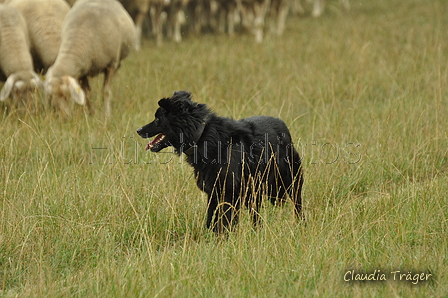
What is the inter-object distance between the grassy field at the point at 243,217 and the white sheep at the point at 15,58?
1.73ft

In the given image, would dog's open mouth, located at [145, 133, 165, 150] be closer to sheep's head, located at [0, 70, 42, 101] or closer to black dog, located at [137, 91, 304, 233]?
black dog, located at [137, 91, 304, 233]

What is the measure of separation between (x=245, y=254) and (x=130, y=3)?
10.2 metres

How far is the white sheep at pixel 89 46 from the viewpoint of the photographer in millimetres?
7359

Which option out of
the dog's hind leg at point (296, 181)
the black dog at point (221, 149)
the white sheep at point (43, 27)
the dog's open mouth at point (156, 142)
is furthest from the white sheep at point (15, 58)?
the dog's hind leg at point (296, 181)

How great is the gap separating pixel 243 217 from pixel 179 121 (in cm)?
86

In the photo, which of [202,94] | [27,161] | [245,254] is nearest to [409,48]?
[202,94]

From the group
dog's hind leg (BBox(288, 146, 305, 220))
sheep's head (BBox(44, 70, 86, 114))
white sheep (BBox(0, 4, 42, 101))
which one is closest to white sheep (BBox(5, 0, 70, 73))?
white sheep (BBox(0, 4, 42, 101))

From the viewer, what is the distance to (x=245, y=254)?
11.2 ft

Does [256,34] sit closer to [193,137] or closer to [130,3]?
[130,3]

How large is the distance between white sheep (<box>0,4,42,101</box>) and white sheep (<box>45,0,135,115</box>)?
0.28 metres

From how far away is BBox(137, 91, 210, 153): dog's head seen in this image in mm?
3598

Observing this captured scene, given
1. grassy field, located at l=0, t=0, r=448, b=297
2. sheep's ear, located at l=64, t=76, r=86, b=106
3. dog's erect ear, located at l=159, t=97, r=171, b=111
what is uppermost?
dog's erect ear, located at l=159, t=97, r=171, b=111

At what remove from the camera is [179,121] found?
3.62m

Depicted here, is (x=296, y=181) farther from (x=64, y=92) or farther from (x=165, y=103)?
(x=64, y=92)
